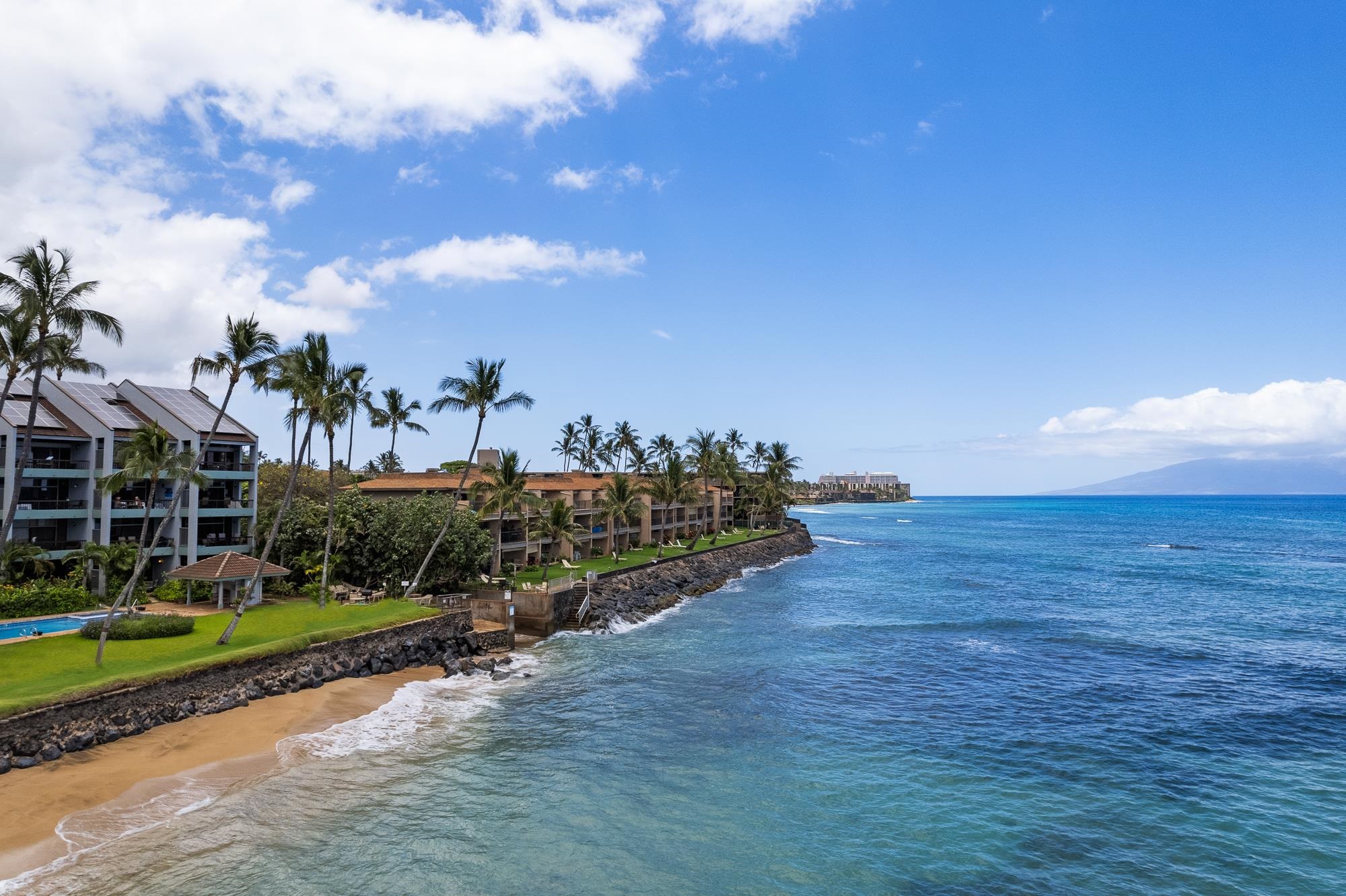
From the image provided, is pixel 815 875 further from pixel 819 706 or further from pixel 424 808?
pixel 819 706

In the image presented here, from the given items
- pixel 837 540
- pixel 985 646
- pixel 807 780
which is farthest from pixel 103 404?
pixel 837 540

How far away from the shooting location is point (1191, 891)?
17.9 m

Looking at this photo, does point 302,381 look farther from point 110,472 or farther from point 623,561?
point 623,561

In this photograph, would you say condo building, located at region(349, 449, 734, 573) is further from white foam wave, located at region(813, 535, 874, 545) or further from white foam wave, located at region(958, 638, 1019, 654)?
white foam wave, located at region(813, 535, 874, 545)

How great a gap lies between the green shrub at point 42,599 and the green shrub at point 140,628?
17.9 feet

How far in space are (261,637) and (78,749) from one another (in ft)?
33.7

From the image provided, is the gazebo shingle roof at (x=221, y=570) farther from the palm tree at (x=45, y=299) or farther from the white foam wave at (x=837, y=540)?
the white foam wave at (x=837, y=540)

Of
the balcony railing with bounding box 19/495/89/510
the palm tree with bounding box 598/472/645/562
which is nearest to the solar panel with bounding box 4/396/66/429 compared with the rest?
the balcony railing with bounding box 19/495/89/510

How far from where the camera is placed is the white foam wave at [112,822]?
16.7 metres

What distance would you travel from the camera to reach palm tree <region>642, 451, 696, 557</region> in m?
82.4

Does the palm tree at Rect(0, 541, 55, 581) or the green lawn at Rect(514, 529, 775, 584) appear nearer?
the palm tree at Rect(0, 541, 55, 581)

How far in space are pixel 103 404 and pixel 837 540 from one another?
117m

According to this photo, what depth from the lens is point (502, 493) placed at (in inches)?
2058

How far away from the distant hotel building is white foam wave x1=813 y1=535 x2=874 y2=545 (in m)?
102
